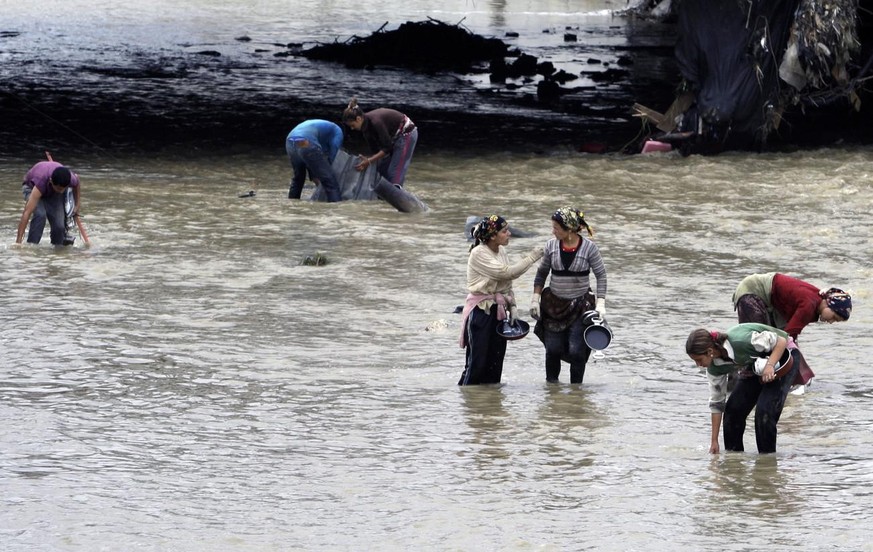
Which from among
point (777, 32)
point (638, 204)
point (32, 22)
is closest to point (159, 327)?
point (638, 204)

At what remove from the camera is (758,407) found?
25.6 ft

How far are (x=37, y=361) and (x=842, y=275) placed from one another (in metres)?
7.62

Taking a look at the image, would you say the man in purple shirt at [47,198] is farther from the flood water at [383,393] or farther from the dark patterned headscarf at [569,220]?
→ the dark patterned headscarf at [569,220]

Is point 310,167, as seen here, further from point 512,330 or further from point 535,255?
point 535,255

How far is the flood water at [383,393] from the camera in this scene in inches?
273

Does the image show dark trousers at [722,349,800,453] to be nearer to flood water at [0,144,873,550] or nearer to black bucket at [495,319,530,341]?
flood water at [0,144,873,550]

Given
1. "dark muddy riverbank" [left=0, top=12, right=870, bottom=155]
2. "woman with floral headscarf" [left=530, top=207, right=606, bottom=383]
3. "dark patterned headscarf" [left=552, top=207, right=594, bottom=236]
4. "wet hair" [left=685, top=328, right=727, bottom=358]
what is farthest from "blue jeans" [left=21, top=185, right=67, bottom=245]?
"wet hair" [left=685, top=328, right=727, bottom=358]

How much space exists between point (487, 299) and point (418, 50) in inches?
1074

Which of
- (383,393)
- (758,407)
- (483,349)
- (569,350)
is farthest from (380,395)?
(758,407)

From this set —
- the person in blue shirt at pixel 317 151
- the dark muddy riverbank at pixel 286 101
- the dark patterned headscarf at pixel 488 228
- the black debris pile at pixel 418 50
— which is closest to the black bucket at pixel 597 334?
the dark patterned headscarf at pixel 488 228

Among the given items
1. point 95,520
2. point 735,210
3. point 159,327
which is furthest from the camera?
point 735,210

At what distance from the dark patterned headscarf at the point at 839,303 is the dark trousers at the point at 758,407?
421 millimetres

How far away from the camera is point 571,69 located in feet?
111

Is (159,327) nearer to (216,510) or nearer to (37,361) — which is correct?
(37,361)
